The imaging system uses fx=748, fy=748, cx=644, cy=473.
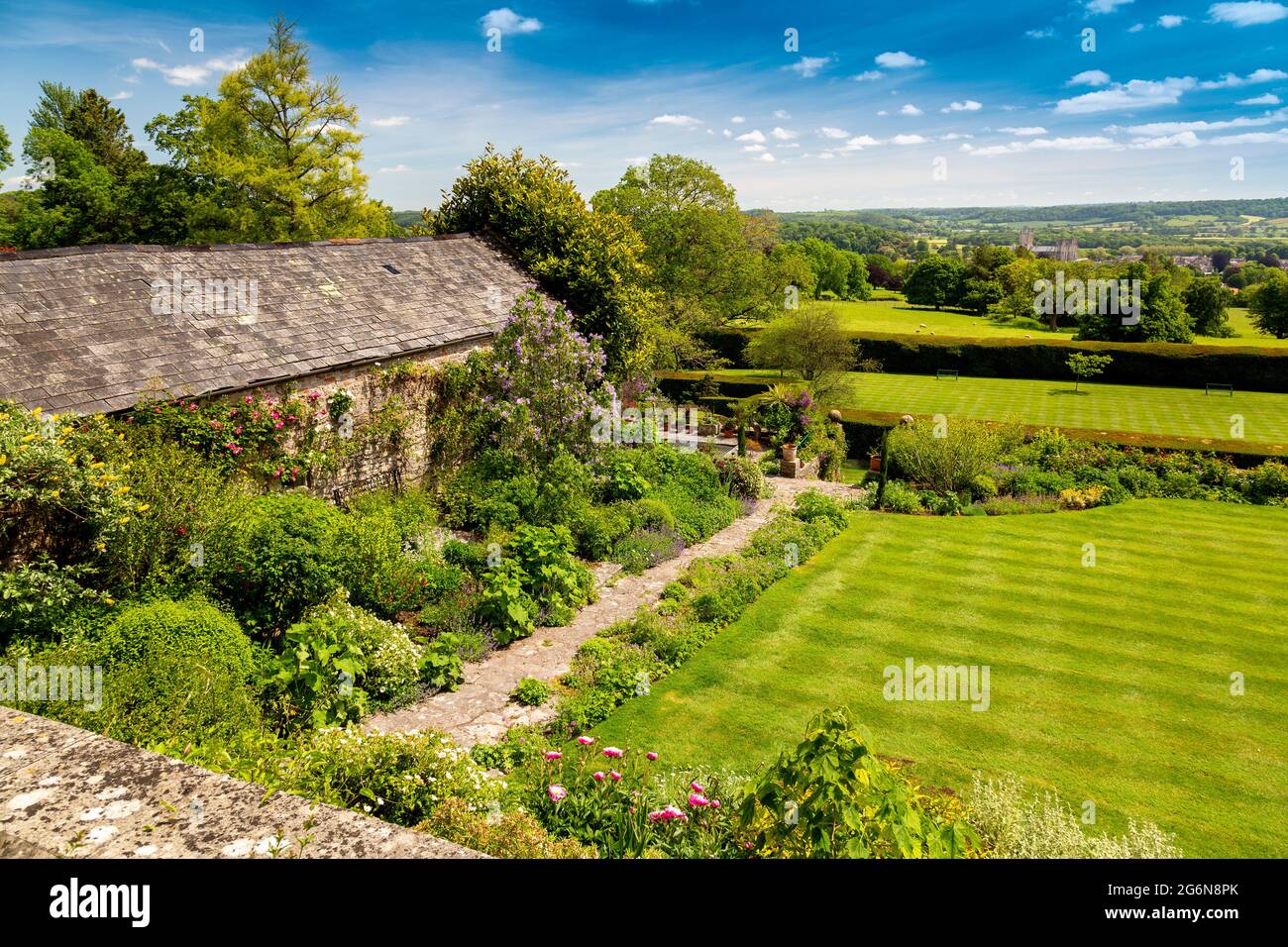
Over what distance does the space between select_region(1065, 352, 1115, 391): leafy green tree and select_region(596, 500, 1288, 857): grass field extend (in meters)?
28.4

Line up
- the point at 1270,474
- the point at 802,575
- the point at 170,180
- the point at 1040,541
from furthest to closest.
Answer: the point at 170,180 → the point at 1270,474 → the point at 1040,541 → the point at 802,575

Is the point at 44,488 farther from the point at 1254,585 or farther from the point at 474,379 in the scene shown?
the point at 1254,585

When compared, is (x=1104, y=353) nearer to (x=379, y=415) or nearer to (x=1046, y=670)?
(x=1046, y=670)

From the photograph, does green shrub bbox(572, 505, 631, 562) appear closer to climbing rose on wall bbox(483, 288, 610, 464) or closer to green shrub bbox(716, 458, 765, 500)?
climbing rose on wall bbox(483, 288, 610, 464)

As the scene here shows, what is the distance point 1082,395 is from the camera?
40.5 m

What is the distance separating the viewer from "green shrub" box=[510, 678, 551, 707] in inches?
366

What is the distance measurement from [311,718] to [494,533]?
5.84 m

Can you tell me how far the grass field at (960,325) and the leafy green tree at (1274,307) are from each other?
0.80 m

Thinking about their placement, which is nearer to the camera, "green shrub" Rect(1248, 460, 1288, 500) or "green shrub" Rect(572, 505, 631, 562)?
"green shrub" Rect(572, 505, 631, 562)

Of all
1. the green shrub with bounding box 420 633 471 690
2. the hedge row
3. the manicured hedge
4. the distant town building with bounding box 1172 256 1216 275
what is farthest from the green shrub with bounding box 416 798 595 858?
the distant town building with bounding box 1172 256 1216 275

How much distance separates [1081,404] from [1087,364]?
6725mm

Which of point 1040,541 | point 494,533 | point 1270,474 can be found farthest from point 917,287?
point 494,533

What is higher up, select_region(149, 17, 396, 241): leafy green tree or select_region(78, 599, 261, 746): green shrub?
select_region(149, 17, 396, 241): leafy green tree

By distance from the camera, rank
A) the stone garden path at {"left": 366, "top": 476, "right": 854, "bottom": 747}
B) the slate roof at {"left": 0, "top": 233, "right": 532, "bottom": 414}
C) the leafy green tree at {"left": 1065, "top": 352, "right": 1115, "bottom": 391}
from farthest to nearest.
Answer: the leafy green tree at {"left": 1065, "top": 352, "right": 1115, "bottom": 391} → the slate roof at {"left": 0, "top": 233, "right": 532, "bottom": 414} → the stone garden path at {"left": 366, "top": 476, "right": 854, "bottom": 747}
